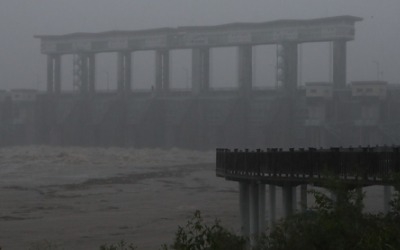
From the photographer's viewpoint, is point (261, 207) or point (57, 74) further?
point (57, 74)

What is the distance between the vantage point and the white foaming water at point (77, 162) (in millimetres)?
48281

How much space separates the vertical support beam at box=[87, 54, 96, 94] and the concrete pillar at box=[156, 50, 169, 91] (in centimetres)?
644

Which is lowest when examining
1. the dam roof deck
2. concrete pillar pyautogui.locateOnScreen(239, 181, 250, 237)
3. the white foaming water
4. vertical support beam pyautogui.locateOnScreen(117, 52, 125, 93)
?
the white foaming water

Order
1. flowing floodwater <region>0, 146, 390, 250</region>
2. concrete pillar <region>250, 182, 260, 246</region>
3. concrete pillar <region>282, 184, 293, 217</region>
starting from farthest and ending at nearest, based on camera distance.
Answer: flowing floodwater <region>0, 146, 390, 250</region> < concrete pillar <region>250, 182, 260, 246</region> < concrete pillar <region>282, 184, 293, 217</region>

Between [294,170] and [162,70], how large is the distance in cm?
6492

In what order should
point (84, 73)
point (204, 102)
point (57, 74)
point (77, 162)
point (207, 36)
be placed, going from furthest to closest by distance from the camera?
point (57, 74)
point (84, 73)
point (207, 36)
point (204, 102)
point (77, 162)

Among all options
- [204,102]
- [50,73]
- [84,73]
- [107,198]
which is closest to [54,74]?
[50,73]

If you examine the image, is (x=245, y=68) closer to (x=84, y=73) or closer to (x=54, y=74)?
(x=84, y=73)

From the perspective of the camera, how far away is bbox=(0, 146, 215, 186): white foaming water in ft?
158

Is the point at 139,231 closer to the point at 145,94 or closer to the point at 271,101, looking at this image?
the point at 271,101

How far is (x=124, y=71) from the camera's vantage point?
3191 inches

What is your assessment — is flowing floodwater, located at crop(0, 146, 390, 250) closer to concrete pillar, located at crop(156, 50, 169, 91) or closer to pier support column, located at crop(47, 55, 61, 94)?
concrete pillar, located at crop(156, 50, 169, 91)

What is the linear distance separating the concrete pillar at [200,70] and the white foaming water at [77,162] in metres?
5.75

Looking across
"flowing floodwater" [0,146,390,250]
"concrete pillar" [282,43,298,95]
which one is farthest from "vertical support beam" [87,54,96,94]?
"concrete pillar" [282,43,298,95]
